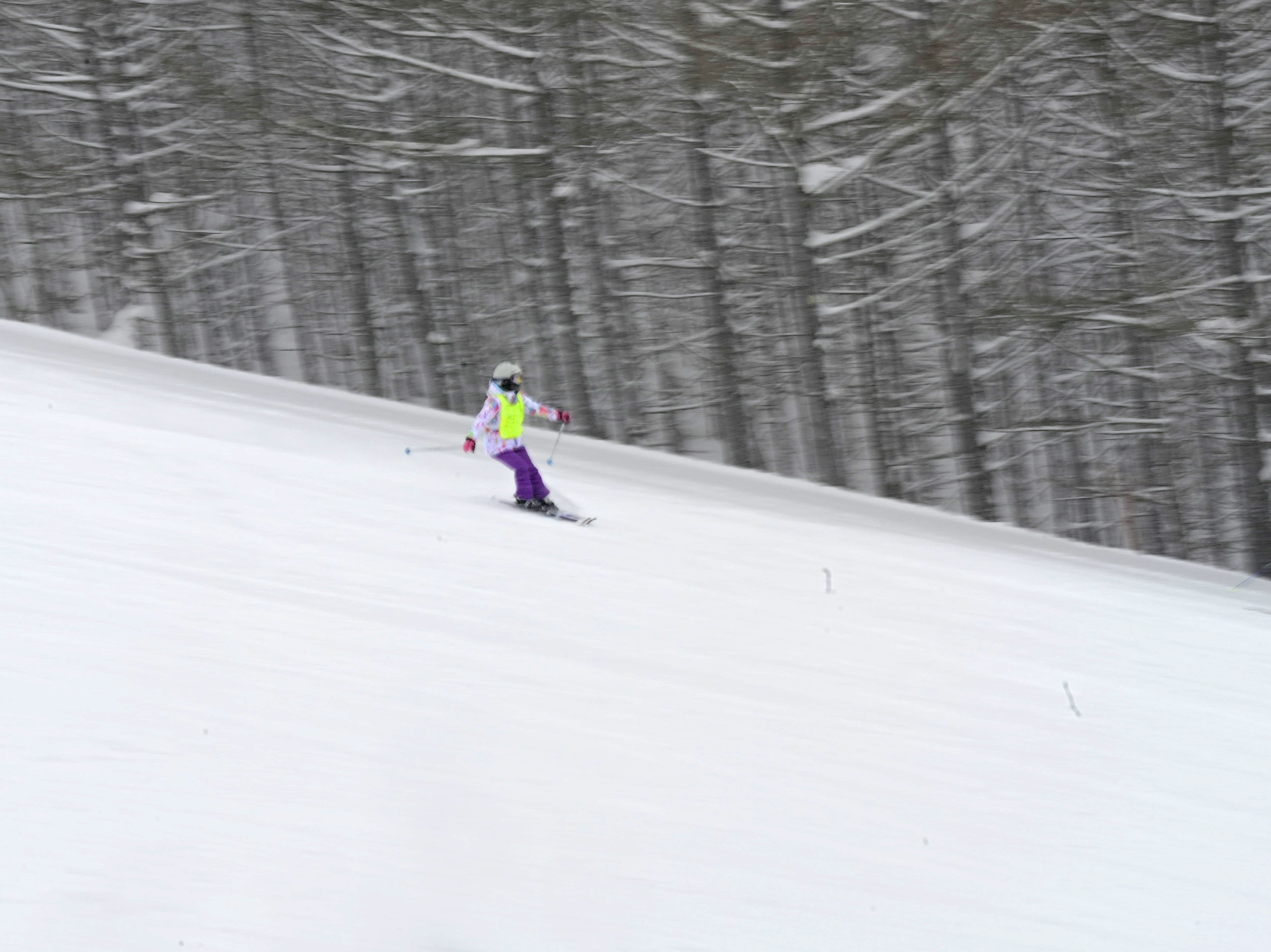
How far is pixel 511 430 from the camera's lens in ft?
28.1

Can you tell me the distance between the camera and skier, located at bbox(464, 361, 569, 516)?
27.6ft

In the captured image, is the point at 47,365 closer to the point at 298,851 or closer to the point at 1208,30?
the point at 298,851

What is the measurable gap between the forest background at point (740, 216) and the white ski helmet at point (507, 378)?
6.28 metres

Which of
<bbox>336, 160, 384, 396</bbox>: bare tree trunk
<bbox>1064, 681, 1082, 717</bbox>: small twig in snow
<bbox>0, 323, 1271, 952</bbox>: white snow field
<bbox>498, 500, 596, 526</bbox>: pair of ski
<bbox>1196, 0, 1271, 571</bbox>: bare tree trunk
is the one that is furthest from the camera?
<bbox>336, 160, 384, 396</bbox>: bare tree trunk

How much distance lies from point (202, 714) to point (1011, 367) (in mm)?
14873

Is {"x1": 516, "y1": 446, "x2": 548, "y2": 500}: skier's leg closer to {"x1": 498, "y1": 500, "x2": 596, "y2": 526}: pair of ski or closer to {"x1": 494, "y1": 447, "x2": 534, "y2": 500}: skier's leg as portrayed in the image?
{"x1": 494, "y1": 447, "x2": 534, "y2": 500}: skier's leg

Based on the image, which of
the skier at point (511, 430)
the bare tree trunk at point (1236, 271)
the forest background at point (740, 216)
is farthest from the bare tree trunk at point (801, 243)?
the skier at point (511, 430)

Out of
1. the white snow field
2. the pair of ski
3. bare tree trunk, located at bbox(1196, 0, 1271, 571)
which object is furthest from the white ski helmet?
bare tree trunk, located at bbox(1196, 0, 1271, 571)

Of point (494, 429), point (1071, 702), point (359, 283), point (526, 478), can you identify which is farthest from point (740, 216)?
point (1071, 702)

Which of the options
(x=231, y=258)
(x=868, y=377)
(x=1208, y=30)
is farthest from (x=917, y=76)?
(x=231, y=258)

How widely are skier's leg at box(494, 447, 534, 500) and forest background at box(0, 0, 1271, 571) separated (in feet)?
21.7

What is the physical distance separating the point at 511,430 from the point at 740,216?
36.4ft

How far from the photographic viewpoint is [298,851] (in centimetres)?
314

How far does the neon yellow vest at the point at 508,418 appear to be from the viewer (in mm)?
8570
